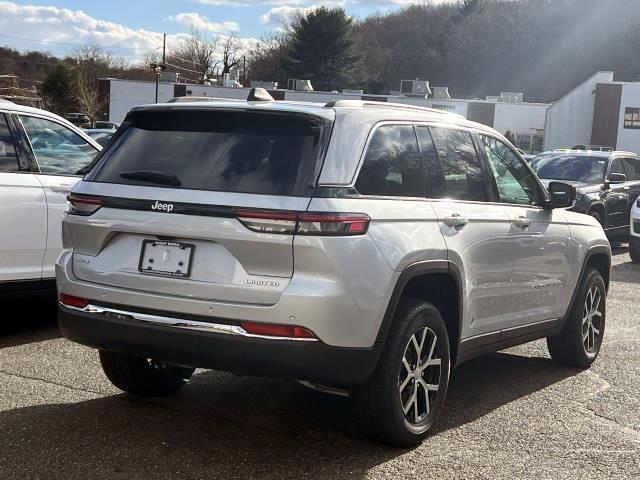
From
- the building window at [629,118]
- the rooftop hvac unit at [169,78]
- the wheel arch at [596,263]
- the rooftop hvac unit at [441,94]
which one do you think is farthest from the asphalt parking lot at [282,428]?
the rooftop hvac unit at [169,78]

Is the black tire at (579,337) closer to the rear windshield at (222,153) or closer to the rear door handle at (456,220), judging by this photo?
the rear door handle at (456,220)

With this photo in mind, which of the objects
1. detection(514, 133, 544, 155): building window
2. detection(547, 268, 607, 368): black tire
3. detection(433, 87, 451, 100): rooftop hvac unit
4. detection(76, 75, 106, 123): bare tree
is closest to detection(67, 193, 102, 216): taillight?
detection(547, 268, 607, 368): black tire

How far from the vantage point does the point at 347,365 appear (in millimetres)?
3859

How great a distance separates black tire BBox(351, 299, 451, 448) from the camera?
13.5 ft

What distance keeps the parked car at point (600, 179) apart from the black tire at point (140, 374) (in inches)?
399

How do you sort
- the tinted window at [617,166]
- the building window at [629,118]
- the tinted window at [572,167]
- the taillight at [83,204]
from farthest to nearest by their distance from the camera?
the building window at [629,118], the tinted window at [617,166], the tinted window at [572,167], the taillight at [83,204]

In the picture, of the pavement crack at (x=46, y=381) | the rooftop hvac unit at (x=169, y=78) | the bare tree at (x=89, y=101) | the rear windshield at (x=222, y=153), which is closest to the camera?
the rear windshield at (x=222, y=153)

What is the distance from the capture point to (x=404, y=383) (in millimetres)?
4309

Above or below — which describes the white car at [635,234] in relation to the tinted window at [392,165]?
below

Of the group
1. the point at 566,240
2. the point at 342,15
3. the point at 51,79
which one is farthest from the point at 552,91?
the point at 566,240

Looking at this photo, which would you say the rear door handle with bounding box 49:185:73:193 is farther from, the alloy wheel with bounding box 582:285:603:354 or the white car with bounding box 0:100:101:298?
the alloy wheel with bounding box 582:285:603:354

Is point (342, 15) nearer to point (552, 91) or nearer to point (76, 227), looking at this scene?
point (552, 91)

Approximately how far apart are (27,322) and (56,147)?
158 centimetres

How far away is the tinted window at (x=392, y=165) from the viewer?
13.5 ft
